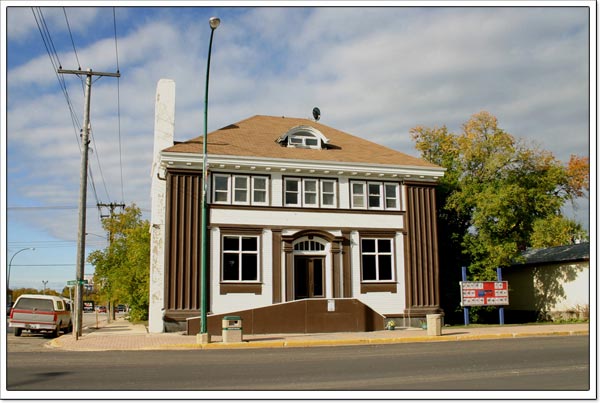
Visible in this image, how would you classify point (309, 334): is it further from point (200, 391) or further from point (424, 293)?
point (200, 391)

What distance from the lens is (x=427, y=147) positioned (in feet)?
117

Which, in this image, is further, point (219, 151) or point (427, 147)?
point (427, 147)

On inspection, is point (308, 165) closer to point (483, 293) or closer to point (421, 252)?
point (421, 252)

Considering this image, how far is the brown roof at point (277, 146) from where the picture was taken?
89.8 ft

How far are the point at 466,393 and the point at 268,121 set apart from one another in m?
25.2

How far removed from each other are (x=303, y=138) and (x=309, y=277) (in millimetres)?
7069

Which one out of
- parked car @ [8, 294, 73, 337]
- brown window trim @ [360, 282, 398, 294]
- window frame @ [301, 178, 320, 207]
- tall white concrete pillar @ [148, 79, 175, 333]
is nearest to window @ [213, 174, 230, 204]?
tall white concrete pillar @ [148, 79, 175, 333]

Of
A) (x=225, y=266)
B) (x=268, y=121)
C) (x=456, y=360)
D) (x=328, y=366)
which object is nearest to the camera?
(x=328, y=366)

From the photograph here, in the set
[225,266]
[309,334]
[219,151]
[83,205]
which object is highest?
[219,151]

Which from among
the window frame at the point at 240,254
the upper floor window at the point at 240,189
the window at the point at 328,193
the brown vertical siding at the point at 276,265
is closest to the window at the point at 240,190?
the upper floor window at the point at 240,189

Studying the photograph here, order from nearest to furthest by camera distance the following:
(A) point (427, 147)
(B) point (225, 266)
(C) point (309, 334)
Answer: (C) point (309, 334), (B) point (225, 266), (A) point (427, 147)

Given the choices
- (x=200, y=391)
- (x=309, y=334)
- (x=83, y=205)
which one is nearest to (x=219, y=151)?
(x=83, y=205)

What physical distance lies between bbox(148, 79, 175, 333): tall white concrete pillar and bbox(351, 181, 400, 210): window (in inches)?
351

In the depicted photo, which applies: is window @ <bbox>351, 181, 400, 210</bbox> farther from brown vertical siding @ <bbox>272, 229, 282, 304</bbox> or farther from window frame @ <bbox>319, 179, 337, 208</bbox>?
brown vertical siding @ <bbox>272, 229, 282, 304</bbox>
